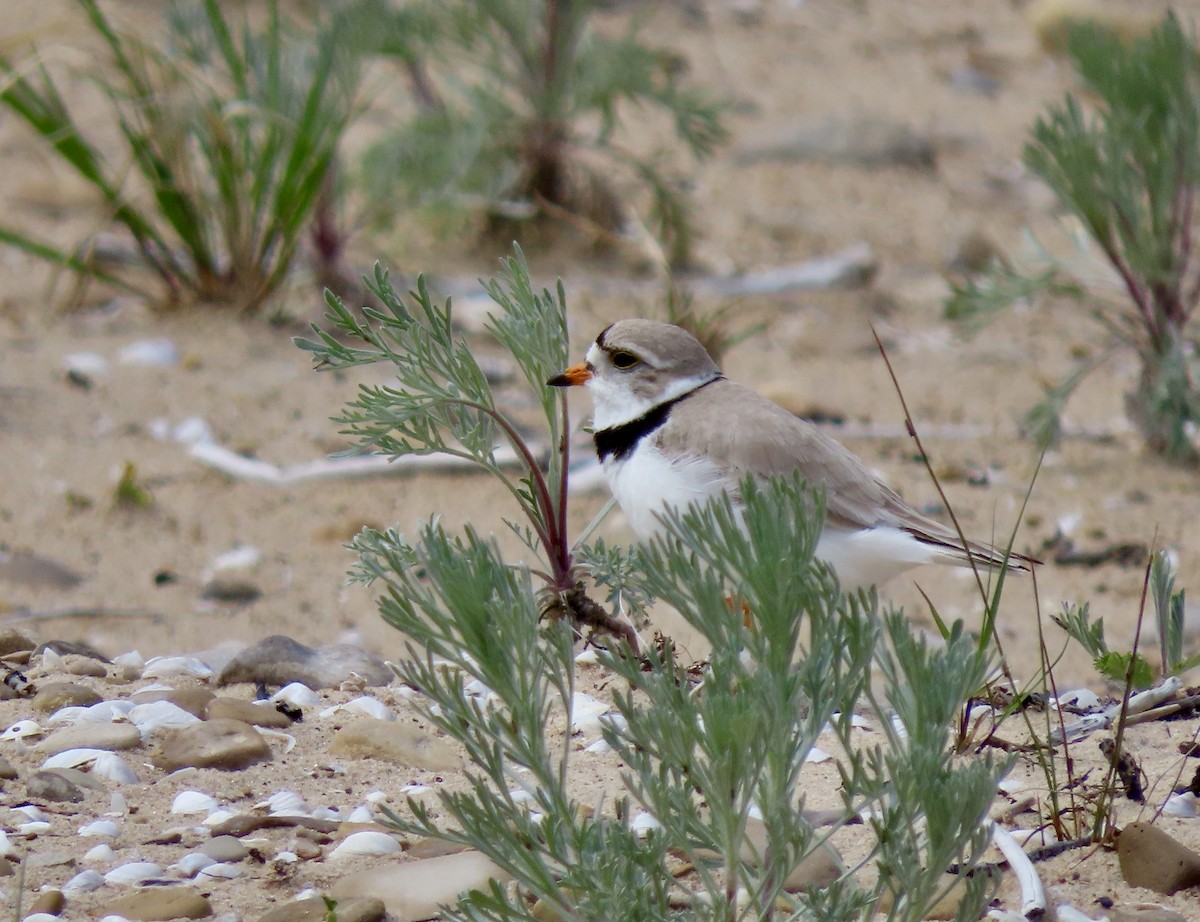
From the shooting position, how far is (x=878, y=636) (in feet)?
6.71

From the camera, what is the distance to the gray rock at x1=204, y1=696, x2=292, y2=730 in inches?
129

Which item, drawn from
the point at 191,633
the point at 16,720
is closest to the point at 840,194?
the point at 191,633

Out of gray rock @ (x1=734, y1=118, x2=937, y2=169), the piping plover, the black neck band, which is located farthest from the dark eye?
gray rock @ (x1=734, y1=118, x2=937, y2=169)

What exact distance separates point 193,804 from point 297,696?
0.61m

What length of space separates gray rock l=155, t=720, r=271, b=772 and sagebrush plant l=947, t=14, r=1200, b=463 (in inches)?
140

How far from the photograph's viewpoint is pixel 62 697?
333 centimetres

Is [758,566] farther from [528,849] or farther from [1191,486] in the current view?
[1191,486]

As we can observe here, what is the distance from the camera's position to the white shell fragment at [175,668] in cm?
364

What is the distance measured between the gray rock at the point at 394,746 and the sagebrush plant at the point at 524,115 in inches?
181

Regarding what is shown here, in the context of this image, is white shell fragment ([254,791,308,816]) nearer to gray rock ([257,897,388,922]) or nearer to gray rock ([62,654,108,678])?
gray rock ([257,897,388,922])

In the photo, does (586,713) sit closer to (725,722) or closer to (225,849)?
(225,849)

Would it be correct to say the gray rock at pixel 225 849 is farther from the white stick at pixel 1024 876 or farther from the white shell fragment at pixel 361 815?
the white stick at pixel 1024 876

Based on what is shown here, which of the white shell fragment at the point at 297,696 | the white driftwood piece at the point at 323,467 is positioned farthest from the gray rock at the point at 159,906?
the white driftwood piece at the point at 323,467

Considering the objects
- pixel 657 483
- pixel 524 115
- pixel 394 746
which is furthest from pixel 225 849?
pixel 524 115
